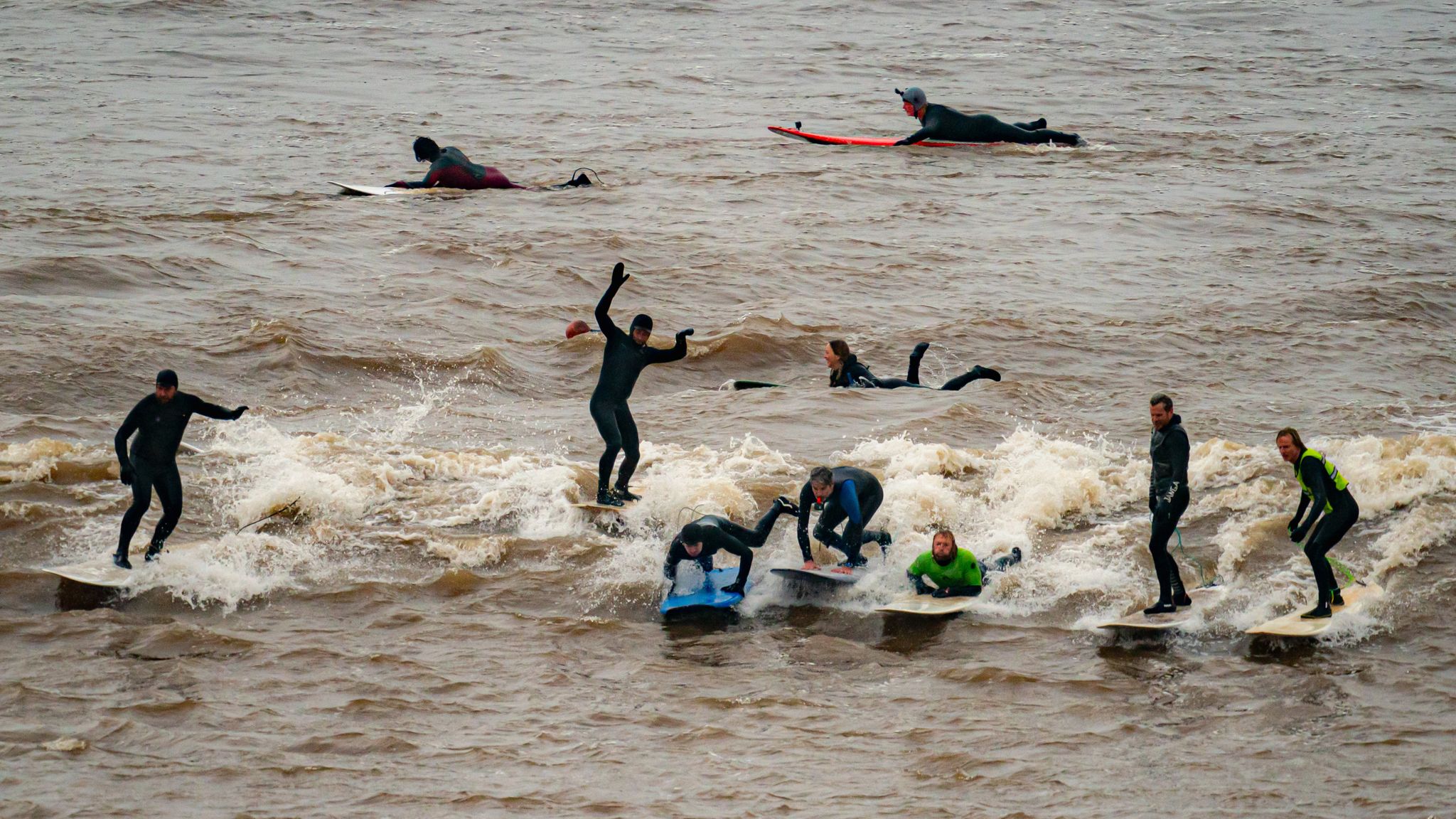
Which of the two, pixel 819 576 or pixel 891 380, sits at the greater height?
pixel 891 380

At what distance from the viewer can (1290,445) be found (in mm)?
9438

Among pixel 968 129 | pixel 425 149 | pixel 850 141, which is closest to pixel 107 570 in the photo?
pixel 425 149

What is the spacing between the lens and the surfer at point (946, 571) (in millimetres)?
10727

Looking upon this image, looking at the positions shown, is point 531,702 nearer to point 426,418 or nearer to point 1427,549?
point 426,418

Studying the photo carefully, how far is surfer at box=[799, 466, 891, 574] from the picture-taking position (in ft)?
35.8

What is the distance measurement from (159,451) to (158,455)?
37 mm

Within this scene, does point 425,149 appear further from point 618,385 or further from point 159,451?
point 159,451

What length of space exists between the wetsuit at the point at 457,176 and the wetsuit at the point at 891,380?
1144 cm

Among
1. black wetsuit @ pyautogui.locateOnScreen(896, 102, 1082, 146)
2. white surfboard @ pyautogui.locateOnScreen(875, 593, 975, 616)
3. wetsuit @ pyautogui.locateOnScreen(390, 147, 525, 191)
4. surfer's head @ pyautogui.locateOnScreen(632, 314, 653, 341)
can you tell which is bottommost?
white surfboard @ pyautogui.locateOnScreen(875, 593, 975, 616)

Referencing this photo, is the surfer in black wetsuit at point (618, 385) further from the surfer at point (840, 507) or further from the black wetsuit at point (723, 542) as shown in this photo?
the surfer at point (840, 507)

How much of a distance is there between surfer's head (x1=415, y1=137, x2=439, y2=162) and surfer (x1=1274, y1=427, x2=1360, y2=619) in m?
16.9

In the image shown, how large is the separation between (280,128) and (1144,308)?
1880 cm

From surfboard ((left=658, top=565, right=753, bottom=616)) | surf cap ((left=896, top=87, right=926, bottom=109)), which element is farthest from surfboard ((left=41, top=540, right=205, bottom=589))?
surf cap ((left=896, top=87, right=926, bottom=109))

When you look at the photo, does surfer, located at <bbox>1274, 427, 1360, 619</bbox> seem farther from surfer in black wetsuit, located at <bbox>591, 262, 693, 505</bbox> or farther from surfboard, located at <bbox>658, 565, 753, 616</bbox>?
surfer in black wetsuit, located at <bbox>591, 262, 693, 505</bbox>
